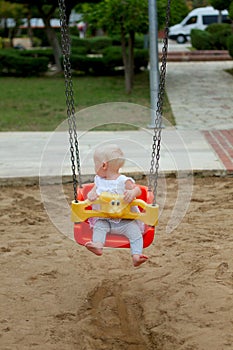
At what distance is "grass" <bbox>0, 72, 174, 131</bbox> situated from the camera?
10445 millimetres

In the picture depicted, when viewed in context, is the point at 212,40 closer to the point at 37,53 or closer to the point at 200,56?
the point at 200,56

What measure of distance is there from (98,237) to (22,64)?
1537 centimetres

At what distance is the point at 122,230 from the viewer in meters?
3.86

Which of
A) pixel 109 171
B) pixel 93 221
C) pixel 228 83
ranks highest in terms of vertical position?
pixel 109 171

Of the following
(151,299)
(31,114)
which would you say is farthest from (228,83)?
(151,299)

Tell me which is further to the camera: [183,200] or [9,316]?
[183,200]

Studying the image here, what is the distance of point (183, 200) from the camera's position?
20.5ft

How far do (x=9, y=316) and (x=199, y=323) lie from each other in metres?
1.08

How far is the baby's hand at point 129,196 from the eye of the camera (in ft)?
12.3

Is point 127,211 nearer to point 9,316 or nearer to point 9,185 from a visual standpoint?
point 9,316

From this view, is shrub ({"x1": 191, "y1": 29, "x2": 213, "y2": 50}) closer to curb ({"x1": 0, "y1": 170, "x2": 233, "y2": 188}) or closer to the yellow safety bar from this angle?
curb ({"x1": 0, "y1": 170, "x2": 233, "y2": 188})

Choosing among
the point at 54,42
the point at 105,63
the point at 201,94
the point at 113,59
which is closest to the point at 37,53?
the point at 54,42

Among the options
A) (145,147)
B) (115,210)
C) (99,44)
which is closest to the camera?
(115,210)

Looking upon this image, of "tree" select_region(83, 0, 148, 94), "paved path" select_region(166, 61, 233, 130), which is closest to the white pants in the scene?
"paved path" select_region(166, 61, 233, 130)
